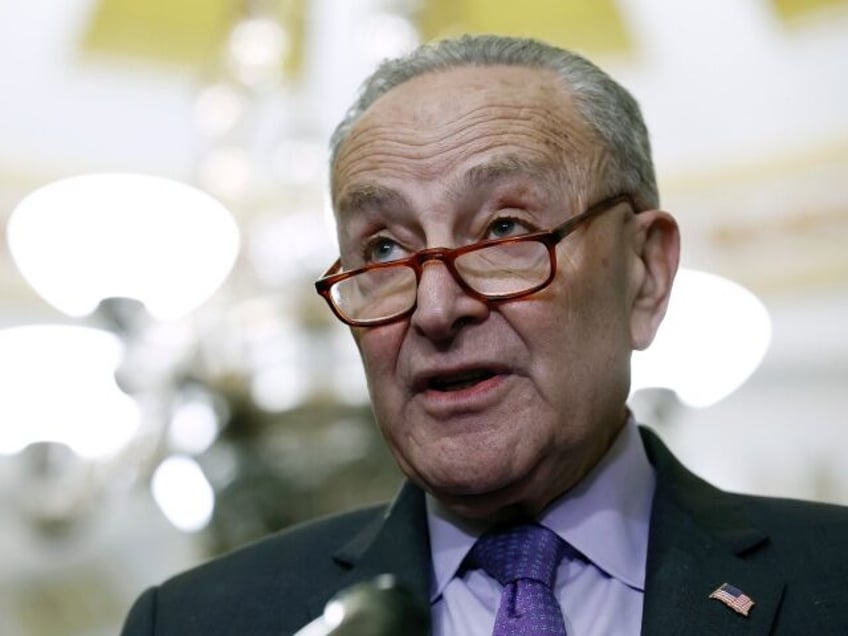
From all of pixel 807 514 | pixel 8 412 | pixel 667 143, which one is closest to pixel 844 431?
pixel 667 143

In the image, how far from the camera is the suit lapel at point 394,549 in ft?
5.41

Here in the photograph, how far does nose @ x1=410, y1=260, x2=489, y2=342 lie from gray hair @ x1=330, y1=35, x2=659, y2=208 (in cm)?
27

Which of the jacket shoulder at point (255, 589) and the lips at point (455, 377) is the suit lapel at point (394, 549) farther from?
the lips at point (455, 377)

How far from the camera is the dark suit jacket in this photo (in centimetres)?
153

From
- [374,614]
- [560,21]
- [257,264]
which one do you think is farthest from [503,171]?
[560,21]

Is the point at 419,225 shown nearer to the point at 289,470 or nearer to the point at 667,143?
the point at 289,470

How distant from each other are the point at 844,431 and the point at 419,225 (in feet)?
14.8

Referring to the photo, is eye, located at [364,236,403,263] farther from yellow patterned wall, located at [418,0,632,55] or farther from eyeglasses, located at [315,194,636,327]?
yellow patterned wall, located at [418,0,632,55]

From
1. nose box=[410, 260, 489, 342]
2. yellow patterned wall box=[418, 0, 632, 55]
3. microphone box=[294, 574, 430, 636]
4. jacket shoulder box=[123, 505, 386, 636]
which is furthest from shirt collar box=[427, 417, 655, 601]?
yellow patterned wall box=[418, 0, 632, 55]

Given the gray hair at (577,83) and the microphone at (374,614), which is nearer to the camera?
the microphone at (374,614)

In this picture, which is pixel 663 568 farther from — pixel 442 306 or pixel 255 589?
pixel 255 589

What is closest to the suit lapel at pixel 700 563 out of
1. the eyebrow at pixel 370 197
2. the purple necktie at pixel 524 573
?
the purple necktie at pixel 524 573

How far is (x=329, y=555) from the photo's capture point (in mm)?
1757

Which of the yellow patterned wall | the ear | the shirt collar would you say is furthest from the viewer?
the yellow patterned wall
